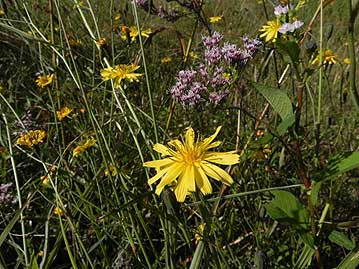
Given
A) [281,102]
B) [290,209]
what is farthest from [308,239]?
[281,102]

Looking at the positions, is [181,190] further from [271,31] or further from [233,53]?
[271,31]

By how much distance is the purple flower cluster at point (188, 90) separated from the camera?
0.82 m

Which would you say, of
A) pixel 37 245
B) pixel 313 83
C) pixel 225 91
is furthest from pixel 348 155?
pixel 313 83

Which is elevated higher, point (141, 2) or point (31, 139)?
point (141, 2)

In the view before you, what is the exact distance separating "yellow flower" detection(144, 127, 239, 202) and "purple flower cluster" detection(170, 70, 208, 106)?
0.11m

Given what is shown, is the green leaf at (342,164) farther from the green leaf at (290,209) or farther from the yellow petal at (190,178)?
the yellow petal at (190,178)

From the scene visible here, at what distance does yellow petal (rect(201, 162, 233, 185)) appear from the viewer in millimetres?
620

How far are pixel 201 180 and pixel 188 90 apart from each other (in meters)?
0.23

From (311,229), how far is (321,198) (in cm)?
47

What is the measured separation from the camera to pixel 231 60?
832 millimetres

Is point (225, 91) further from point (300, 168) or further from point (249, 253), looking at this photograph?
point (249, 253)

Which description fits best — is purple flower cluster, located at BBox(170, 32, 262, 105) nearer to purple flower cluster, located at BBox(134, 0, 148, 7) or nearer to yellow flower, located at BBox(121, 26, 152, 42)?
purple flower cluster, located at BBox(134, 0, 148, 7)

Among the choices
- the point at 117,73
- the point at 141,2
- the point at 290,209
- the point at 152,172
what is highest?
the point at 141,2

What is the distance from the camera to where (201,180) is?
0.64 metres
